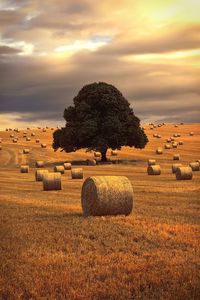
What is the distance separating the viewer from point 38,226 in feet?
55.1

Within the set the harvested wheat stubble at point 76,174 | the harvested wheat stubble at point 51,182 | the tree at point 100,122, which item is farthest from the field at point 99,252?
the tree at point 100,122

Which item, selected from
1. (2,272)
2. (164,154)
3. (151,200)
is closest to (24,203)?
(151,200)

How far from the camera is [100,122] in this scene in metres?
65.1

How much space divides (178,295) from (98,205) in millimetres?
8353

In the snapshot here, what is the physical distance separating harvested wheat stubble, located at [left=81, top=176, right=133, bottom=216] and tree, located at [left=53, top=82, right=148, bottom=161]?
43.5 m

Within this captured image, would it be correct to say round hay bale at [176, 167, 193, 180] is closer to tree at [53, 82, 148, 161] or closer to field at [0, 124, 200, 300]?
field at [0, 124, 200, 300]

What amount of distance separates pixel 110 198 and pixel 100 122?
4678cm

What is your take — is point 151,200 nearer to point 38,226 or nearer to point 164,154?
point 38,226

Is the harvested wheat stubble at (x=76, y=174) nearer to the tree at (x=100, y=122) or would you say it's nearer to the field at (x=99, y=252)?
the tree at (x=100, y=122)

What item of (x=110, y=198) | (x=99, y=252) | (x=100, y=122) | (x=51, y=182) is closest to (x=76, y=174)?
(x=51, y=182)

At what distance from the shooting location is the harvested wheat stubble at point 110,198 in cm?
1862

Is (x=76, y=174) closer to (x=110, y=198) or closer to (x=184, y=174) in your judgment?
(x=184, y=174)

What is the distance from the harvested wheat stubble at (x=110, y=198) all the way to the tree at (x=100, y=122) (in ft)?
143

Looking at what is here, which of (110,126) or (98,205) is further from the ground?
(110,126)
